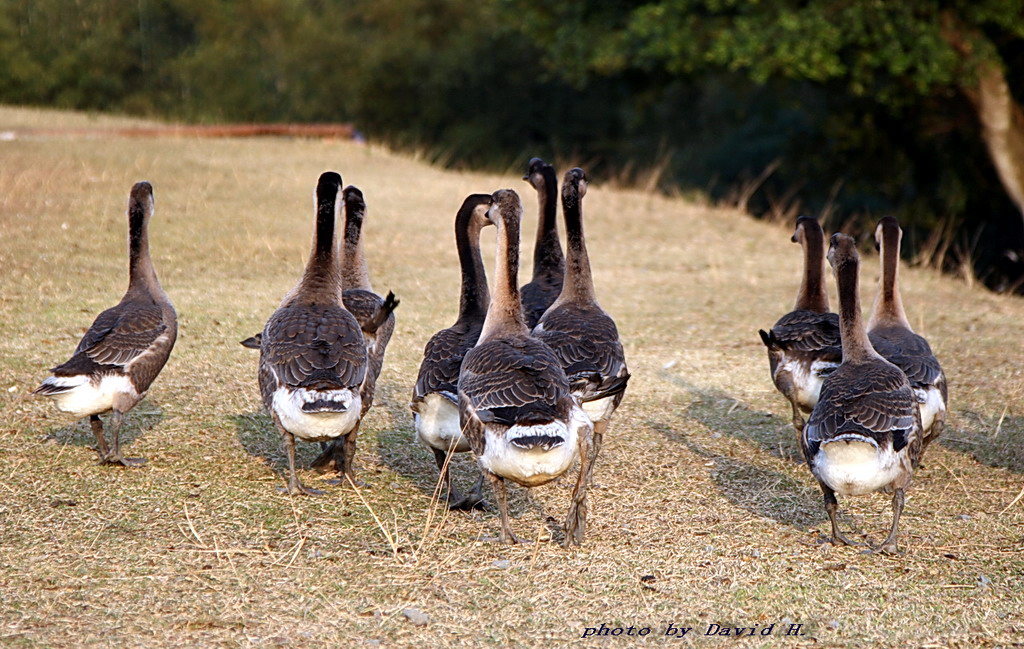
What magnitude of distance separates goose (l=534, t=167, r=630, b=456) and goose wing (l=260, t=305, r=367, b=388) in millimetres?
1367

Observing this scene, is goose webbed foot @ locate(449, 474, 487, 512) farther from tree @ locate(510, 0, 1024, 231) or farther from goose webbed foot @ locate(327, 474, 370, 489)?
tree @ locate(510, 0, 1024, 231)

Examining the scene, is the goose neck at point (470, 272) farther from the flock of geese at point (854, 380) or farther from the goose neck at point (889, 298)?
the goose neck at point (889, 298)

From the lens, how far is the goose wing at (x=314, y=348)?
22.1 feet

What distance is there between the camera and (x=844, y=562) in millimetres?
6410

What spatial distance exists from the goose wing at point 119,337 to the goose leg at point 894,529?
4.96m

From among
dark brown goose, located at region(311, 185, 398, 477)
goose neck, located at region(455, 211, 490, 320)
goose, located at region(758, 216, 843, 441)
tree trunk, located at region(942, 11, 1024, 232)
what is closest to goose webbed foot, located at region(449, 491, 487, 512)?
dark brown goose, located at region(311, 185, 398, 477)

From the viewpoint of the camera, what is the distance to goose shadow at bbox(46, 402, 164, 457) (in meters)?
7.91

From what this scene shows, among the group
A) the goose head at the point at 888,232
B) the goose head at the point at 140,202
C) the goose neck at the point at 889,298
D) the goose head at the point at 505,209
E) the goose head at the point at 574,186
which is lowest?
the goose head at the point at 140,202

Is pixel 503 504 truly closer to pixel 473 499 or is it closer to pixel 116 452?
pixel 473 499

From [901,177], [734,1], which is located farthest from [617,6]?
[901,177]

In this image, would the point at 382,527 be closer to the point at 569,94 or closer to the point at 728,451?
the point at 728,451

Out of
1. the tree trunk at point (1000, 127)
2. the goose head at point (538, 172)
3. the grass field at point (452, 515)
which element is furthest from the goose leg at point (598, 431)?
the tree trunk at point (1000, 127)

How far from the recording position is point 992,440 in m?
8.84

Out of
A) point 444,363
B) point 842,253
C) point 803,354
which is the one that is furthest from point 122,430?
point 842,253
